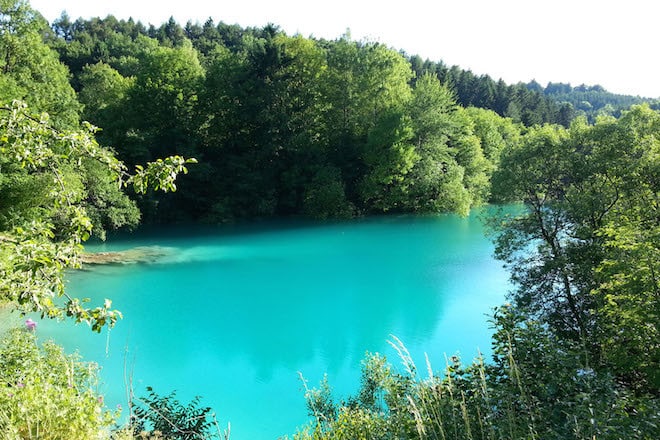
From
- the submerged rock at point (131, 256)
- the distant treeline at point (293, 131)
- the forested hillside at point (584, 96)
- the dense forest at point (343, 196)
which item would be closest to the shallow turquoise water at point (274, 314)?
the submerged rock at point (131, 256)

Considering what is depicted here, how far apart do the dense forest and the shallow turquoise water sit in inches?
43.3

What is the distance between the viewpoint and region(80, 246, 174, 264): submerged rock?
18.6 meters

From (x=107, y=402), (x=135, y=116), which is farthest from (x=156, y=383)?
(x=135, y=116)

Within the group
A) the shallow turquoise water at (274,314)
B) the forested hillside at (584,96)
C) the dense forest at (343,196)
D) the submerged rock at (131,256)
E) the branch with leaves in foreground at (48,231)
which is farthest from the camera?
the forested hillside at (584,96)

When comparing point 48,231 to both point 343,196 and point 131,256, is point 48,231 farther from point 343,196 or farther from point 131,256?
point 343,196

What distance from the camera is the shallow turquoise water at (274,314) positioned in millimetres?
9617

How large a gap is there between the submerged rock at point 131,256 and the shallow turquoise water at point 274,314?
70 centimetres

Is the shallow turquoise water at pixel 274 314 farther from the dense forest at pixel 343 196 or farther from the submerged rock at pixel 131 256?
the dense forest at pixel 343 196

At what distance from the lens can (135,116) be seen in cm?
3006

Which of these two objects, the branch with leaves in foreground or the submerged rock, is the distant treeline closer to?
the submerged rock

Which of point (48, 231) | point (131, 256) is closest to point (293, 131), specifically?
point (131, 256)

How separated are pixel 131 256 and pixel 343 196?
13.7m

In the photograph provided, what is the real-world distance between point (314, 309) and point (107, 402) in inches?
269

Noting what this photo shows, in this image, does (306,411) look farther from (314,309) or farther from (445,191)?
(445,191)
